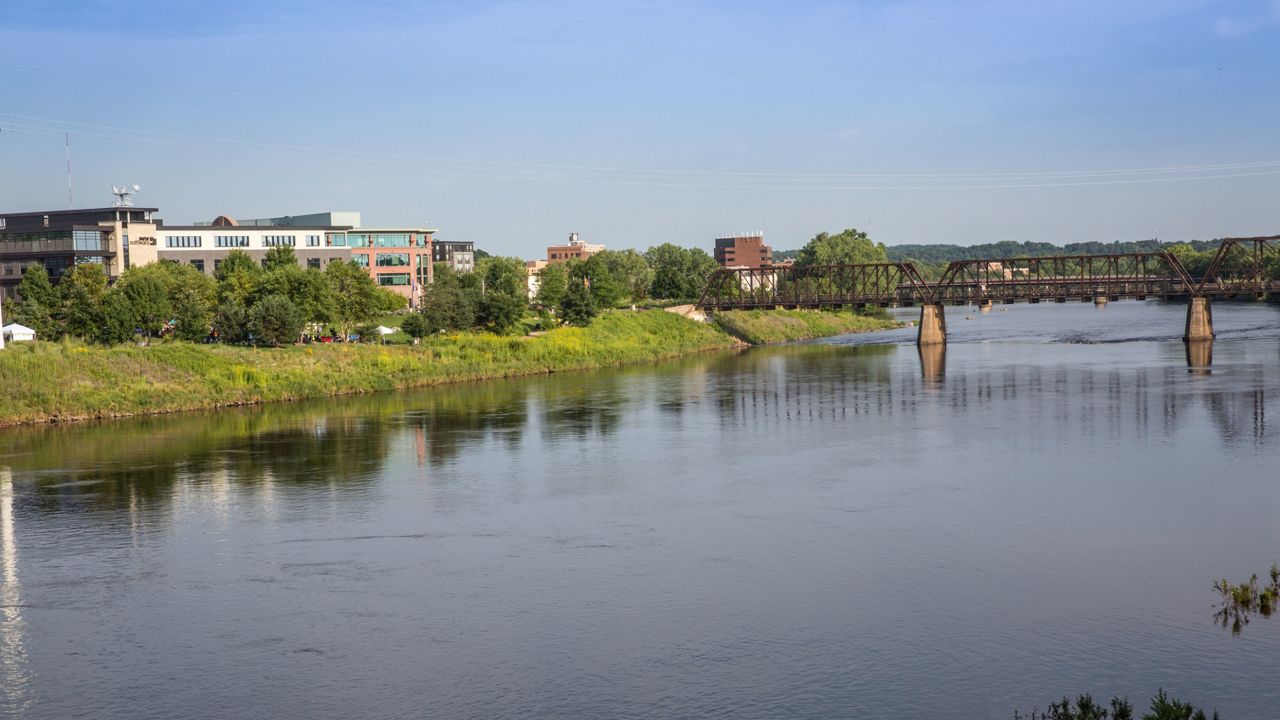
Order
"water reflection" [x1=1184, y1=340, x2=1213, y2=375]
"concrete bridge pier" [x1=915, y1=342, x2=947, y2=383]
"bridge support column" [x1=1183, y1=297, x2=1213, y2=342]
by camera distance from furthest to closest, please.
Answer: "bridge support column" [x1=1183, y1=297, x2=1213, y2=342] → "concrete bridge pier" [x1=915, y1=342, x2=947, y2=383] → "water reflection" [x1=1184, y1=340, x2=1213, y2=375]

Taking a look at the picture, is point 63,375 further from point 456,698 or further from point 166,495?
point 456,698

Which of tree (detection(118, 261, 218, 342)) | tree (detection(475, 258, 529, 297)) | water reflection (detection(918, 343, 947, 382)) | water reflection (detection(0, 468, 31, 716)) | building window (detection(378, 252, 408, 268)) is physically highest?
building window (detection(378, 252, 408, 268))

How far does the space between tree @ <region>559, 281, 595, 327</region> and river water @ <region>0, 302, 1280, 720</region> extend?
44.6 meters

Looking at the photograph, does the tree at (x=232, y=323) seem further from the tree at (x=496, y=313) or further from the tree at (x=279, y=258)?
the tree at (x=496, y=313)

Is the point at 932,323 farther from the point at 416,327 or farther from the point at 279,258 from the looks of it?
the point at 279,258

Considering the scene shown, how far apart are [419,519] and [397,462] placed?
11.1m

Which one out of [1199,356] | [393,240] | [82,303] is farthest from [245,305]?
[1199,356]

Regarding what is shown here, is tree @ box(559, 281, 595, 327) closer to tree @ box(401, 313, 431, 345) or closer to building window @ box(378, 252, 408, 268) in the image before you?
tree @ box(401, 313, 431, 345)

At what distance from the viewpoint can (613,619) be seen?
2803 centimetres

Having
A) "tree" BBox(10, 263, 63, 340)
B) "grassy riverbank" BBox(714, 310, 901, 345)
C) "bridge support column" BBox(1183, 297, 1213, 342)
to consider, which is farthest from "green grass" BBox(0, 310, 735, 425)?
"bridge support column" BBox(1183, 297, 1213, 342)

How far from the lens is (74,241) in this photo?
4146 inches

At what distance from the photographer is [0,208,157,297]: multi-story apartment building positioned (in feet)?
346

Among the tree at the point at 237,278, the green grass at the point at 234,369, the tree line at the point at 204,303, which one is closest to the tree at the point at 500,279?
the green grass at the point at 234,369

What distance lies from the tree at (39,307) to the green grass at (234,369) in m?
11.4
